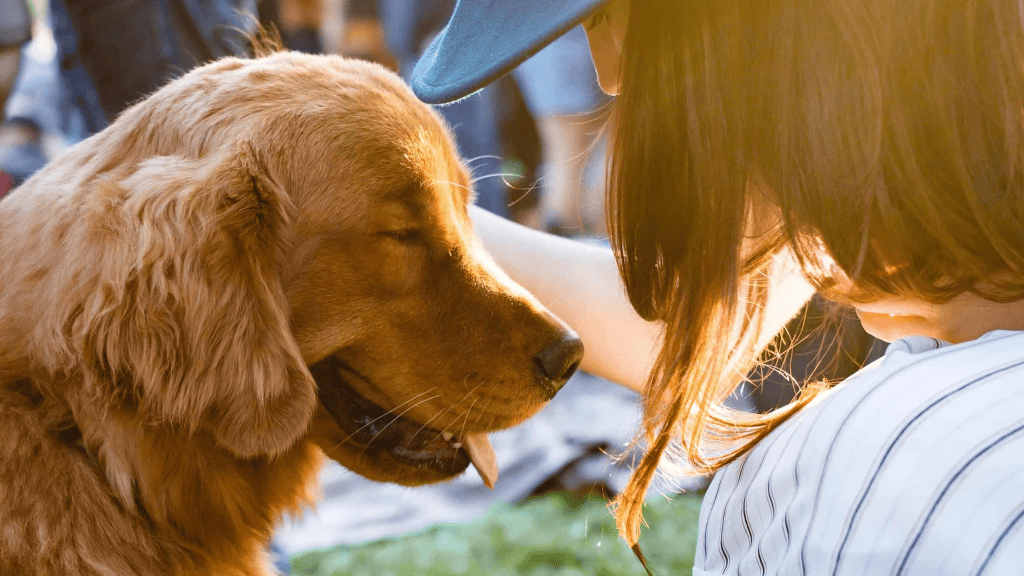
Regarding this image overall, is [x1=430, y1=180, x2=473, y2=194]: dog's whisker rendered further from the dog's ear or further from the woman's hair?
the woman's hair

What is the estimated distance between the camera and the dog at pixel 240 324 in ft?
4.95

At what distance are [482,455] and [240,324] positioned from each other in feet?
2.69

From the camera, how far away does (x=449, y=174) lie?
204 cm

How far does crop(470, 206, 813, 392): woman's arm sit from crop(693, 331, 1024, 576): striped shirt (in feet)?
3.76

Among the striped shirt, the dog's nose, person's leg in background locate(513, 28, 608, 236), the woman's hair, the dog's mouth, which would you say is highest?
the woman's hair

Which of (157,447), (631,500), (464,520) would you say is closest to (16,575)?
(157,447)

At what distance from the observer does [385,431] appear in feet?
6.32

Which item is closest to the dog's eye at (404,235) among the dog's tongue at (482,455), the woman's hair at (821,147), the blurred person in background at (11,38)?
the dog's tongue at (482,455)

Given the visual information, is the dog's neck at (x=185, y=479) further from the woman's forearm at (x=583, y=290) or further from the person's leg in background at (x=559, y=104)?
the person's leg in background at (x=559, y=104)

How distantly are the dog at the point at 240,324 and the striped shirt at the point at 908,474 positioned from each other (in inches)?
36.7

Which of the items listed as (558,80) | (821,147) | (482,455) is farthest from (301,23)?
(821,147)

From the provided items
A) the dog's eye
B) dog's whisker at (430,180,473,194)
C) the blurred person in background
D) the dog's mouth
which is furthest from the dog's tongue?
the blurred person in background

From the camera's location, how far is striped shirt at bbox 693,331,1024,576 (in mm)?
876

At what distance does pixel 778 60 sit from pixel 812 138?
12cm
